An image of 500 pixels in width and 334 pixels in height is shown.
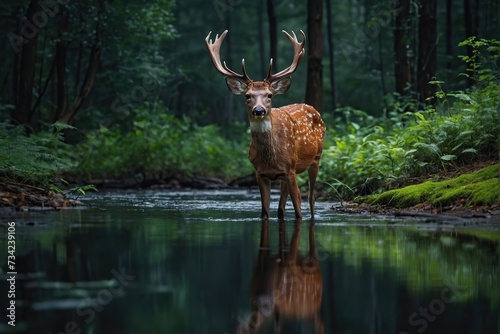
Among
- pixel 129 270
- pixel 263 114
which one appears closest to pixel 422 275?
pixel 129 270

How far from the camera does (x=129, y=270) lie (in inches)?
251

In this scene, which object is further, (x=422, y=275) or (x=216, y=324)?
(x=422, y=275)

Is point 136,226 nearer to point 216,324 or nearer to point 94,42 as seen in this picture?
point 216,324

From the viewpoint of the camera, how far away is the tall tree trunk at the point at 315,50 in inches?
839

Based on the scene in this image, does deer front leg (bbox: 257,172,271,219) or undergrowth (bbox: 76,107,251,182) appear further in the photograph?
undergrowth (bbox: 76,107,251,182)

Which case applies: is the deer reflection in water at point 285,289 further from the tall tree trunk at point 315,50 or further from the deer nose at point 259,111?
the tall tree trunk at point 315,50

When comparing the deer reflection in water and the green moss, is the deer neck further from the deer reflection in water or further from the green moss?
the deer reflection in water

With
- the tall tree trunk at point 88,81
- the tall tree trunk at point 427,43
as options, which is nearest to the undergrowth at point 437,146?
the tall tree trunk at point 427,43

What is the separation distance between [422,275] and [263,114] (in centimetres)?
535
